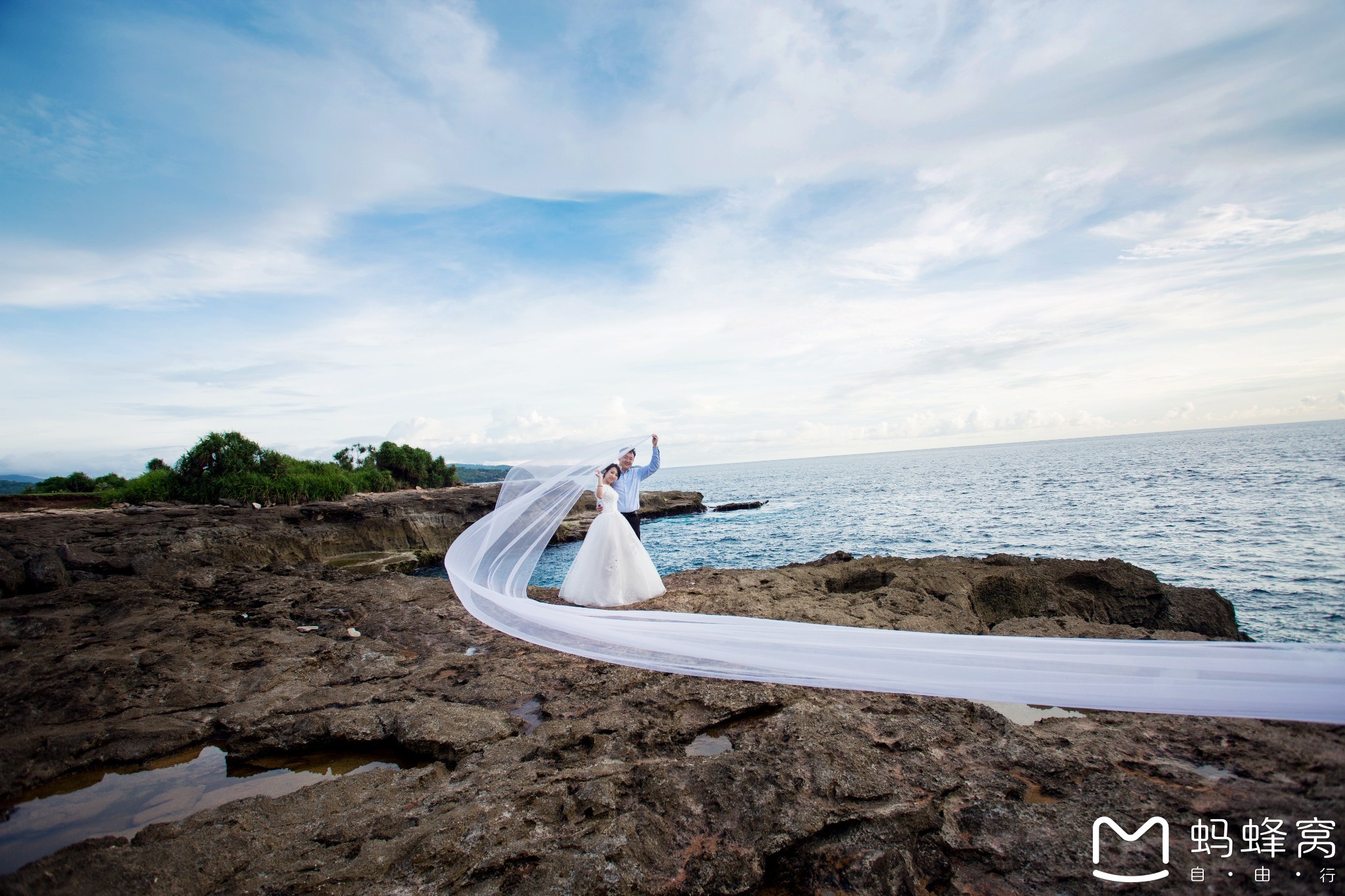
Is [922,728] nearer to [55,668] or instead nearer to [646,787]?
[646,787]

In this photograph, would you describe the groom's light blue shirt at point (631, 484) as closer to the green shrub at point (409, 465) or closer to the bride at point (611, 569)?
the bride at point (611, 569)

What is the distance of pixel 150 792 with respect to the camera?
3143 mm

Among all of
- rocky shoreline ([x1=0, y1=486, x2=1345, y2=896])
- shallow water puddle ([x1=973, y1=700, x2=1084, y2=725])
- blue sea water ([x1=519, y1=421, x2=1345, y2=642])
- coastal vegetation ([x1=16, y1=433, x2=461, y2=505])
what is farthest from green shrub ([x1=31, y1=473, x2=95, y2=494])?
shallow water puddle ([x1=973, y1=700, x2=1084, y2=725])

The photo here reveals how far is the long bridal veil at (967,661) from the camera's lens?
2852 millimetres

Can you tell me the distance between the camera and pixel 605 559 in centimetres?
713

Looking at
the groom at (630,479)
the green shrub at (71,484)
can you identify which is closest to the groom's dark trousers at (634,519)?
the groom at (630,479)

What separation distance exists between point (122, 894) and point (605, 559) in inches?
204

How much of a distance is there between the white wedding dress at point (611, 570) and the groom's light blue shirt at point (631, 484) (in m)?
0.66

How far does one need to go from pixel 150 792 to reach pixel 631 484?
567 centimetres

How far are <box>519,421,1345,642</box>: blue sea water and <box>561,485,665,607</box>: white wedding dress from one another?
797 centimetres

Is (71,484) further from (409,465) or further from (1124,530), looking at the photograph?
(1124,530)

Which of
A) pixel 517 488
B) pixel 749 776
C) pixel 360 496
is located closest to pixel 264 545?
pixel 360 496

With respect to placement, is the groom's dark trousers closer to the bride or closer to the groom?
the groom

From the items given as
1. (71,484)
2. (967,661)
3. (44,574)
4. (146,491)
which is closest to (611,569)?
(967,661)
